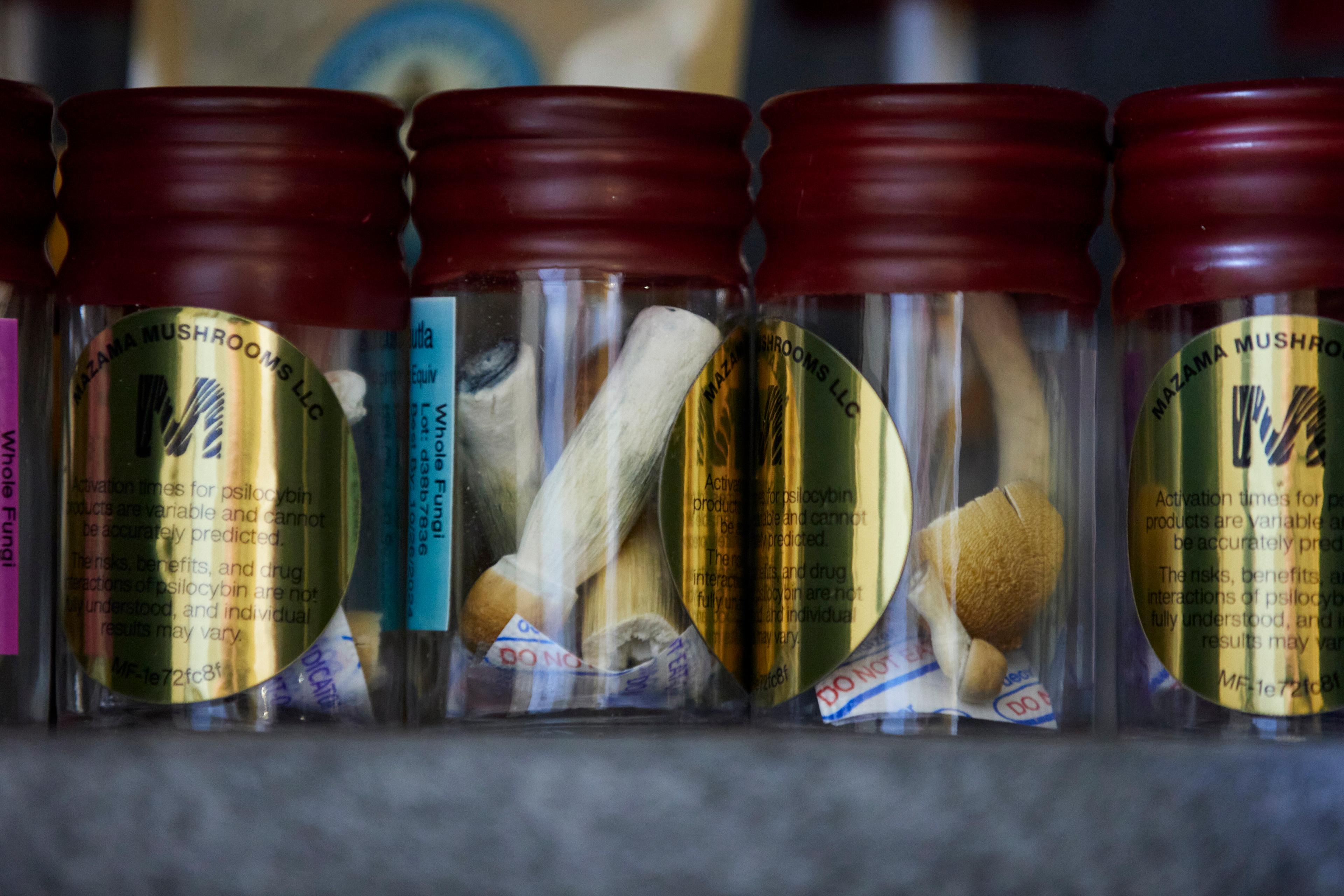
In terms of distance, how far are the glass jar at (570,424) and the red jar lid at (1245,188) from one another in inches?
5.8

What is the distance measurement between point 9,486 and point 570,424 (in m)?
0.19

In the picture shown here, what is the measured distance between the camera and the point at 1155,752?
37 centimetres

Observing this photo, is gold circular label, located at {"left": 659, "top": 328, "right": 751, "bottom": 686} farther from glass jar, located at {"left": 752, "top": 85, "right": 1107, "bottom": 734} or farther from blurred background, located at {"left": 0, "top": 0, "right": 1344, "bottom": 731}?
blurred background, located at {"left": 0, "top": 0, "right": 1344, "bottom": 731}

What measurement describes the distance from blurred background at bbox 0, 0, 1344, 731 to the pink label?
0.23 m

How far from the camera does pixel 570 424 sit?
0.49 m

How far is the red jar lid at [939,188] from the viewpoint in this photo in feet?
1.56

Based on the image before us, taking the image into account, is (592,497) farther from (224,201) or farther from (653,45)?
(653,45)

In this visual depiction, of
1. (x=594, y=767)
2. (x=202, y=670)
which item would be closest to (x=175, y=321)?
(x=202, y=670)

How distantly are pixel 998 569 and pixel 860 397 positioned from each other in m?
0.07

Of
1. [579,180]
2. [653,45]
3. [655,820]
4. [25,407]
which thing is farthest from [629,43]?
[655,820]

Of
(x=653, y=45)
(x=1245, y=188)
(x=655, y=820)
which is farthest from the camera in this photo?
(x=653, y=45)

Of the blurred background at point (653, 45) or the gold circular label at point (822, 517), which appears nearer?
the gold circular label at point (822, 517)

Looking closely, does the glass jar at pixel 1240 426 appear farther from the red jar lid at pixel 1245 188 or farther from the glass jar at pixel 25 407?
the glass jar at pixel 25 407

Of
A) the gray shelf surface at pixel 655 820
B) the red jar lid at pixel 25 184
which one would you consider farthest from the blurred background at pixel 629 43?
the gray shelf surface at pixel 655 820
